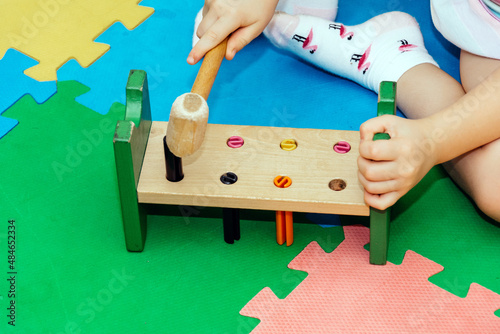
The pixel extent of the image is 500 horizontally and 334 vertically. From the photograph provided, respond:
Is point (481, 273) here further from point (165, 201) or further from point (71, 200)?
point (71, 200)

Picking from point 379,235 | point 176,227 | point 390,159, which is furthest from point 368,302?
point 176,227

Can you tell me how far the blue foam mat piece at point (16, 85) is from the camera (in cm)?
131

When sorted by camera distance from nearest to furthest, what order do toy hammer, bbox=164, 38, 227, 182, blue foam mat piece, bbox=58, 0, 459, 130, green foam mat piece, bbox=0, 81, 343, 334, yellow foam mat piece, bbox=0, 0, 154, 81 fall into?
1. toy hammer, bbox=164, 38, 227, 182
2. green foam mat piece, bbox=0, 81, 343, 334
3. blue foam mat piece, bbox=58, 0, 459, 130
4. yellow foam mat piece, bbox=0, 0, 154, 81

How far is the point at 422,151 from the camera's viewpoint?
3.18 feet

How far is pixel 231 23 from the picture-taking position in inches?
43.4

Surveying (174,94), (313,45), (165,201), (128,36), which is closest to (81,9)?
(128,36)

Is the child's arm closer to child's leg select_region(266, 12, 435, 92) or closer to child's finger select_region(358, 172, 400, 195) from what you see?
child's finger select_region(358, 172, 400, 195)

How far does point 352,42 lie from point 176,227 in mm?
494

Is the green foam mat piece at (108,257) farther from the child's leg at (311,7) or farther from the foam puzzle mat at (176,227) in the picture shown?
the child's leg at (311,7)

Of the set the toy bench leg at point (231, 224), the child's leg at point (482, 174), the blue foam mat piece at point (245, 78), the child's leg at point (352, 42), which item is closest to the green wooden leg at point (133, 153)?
the toy bench leg at point (231, 224)

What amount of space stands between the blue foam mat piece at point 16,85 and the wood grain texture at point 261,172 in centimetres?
33

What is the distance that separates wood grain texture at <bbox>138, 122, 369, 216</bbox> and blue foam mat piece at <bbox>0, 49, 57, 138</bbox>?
1.08 ft

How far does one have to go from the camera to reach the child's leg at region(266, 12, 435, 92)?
1302 mm

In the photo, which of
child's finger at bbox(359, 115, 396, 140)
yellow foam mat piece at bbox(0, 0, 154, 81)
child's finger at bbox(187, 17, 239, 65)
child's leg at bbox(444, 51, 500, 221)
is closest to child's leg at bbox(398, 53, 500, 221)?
child's leg at bbox(444, 51, 500, 221)
